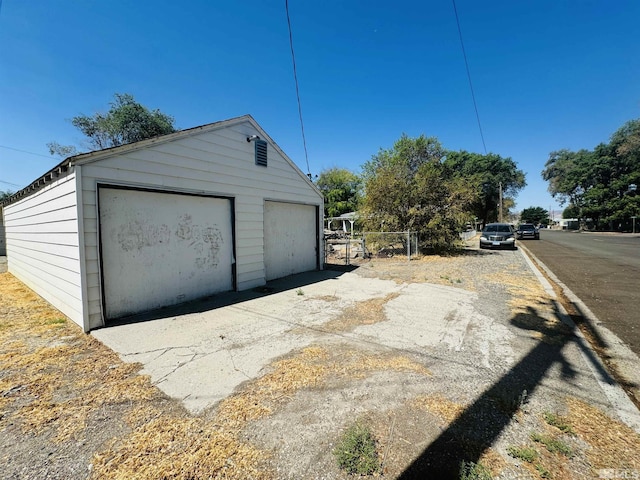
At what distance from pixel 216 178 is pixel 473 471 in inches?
238

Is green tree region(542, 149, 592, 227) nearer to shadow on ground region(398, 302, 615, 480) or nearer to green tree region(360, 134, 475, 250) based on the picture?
green tree region(360, 134, 475, 250)

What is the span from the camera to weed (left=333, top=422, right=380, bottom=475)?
1.73 metres

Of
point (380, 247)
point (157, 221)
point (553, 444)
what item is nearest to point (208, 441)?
point (553, 444)

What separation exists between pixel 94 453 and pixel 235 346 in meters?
1.75

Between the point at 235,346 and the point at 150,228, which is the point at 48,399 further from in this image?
the point at 150,228

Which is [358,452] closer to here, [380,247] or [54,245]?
[54,245]

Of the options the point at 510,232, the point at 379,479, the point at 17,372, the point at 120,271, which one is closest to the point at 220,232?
the point at 120,271

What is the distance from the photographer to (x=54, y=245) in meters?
5.03

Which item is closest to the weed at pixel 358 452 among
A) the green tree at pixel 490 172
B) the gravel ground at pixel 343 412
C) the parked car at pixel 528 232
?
the gravel ground at pixel 343 412

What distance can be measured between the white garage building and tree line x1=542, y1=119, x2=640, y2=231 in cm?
4686

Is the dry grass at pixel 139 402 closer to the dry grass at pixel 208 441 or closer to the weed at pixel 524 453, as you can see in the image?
the dry grass at pixel 208 441

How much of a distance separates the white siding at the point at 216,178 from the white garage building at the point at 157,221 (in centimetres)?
2

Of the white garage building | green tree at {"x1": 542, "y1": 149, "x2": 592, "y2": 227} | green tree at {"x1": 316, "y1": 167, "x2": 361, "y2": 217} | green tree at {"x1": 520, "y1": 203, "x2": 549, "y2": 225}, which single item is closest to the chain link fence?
the white garage building

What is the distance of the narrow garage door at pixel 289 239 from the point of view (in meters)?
7.64
